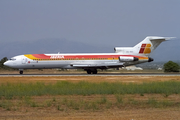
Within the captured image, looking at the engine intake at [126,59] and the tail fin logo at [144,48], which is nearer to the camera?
the engine intake at [126,59]

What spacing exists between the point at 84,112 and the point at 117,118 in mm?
1930

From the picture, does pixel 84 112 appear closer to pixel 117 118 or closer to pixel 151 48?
pixel 117 118

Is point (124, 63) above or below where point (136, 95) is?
above

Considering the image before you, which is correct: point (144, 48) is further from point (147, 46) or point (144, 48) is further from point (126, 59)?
point (126, 59)

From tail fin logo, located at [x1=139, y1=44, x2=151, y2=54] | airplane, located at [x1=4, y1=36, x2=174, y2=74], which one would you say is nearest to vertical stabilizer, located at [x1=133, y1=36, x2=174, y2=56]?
tail fin logo, located at [x1=139, y1=44, x2=151, y2=54]

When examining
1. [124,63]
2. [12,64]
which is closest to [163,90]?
[124,63]

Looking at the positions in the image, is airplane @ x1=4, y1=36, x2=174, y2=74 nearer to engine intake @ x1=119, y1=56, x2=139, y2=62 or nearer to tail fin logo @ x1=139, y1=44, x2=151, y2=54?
engine intake @ x1=119, y1=56, x2=139, y2=62

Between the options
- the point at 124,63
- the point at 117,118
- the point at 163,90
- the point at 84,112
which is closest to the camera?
the point at 117,118

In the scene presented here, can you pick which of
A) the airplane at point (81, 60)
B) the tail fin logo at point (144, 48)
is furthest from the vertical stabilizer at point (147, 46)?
the airplane at point (81, 60)

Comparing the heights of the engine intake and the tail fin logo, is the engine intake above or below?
below

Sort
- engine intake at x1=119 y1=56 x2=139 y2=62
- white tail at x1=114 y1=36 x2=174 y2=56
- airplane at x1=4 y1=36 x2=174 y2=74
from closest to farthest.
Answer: engine intake at x1=119 y1=56 x2=139 y2=62
airplane at x1=4 y1=36 x2=174 y2=74
white tail at x1=114 y1=36 x2=174 y2=56

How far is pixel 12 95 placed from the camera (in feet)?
57.4

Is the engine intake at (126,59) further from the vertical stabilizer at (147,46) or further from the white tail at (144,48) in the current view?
the vertical stabilizer at (147,46)

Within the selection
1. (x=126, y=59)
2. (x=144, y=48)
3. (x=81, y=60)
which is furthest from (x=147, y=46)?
(x=81, y=60)
